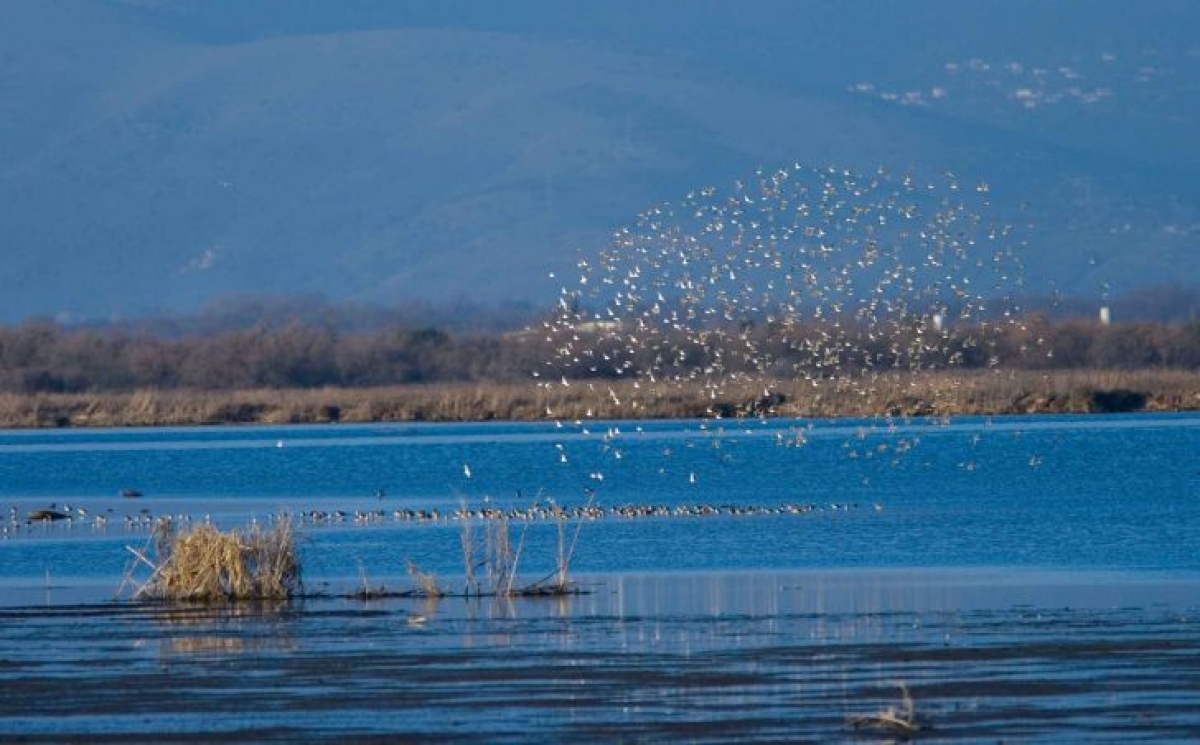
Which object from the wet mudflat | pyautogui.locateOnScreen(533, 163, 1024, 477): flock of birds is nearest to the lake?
the wet mudflat

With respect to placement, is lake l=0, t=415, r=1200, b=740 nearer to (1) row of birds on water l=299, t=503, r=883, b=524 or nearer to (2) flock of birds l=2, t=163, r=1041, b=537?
(1) row of birds on water l=299, t=503, r=883, b=524

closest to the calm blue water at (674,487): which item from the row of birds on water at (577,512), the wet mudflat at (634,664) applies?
the row of birds on water at (577,512)

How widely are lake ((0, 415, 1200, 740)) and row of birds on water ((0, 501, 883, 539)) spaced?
0.14m

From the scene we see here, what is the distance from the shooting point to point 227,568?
2644cm

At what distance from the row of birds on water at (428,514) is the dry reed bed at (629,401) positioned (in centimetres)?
1852

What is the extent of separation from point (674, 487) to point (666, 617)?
85.6ft

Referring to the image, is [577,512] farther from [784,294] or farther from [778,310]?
[784,294]

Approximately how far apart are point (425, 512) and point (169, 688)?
2122 centimetres

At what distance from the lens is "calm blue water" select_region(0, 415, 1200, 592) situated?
104 ft

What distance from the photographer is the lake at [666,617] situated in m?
17.8

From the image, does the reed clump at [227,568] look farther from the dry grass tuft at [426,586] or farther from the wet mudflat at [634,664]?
the dry grass tuft at [426,586]

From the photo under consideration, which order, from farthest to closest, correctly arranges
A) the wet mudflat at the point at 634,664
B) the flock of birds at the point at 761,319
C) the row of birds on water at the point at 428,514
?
1. the row of birds on water at the point at 428,514
2. the flock of birds at the point at 761,319
3. the wet mudflat at the point at 634,664

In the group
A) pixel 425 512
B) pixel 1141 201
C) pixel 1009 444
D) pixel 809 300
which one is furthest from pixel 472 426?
pixel 1141 201

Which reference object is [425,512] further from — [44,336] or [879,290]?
[44,336]
